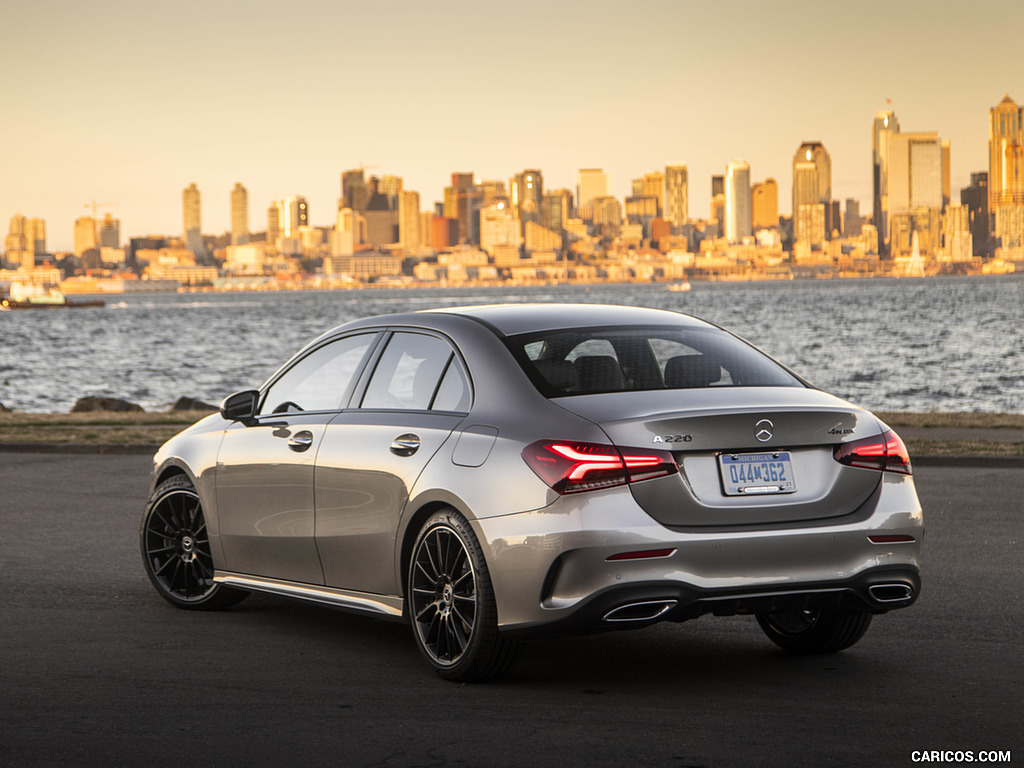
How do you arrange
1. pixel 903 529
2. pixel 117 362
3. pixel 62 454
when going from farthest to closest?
pixel 117 362
pixel 62 454
pixel 903 529

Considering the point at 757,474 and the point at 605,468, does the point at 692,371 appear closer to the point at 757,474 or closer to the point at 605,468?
the point at 757,474

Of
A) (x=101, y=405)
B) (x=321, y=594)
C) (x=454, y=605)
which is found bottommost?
(x=101, y=405)

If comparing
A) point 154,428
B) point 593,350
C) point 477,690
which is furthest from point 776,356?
point 477,690

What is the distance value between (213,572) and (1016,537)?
5.74m

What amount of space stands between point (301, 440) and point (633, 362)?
5.93 feet

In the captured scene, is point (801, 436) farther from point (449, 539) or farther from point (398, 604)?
point (398, 604)

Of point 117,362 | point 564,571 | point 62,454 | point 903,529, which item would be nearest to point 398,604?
point 564,571

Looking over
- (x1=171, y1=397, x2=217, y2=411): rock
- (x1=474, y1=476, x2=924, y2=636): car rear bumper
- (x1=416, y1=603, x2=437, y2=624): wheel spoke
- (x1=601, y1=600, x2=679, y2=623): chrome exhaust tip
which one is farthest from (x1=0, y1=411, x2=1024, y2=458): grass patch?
(x1=601, y1=600, x2=679, y2=623): chrome exhaust tip

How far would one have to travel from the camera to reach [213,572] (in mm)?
8289

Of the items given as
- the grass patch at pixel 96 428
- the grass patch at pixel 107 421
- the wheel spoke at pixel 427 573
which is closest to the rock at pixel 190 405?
the grass patch at pixel 96 428

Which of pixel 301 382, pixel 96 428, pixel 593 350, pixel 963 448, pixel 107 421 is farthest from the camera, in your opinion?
pixel 107 421

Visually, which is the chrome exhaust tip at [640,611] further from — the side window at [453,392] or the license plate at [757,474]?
the side window at [453,392]

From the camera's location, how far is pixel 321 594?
733 centimetres

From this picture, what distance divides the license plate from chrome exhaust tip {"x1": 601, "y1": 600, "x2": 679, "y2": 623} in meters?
0.51
